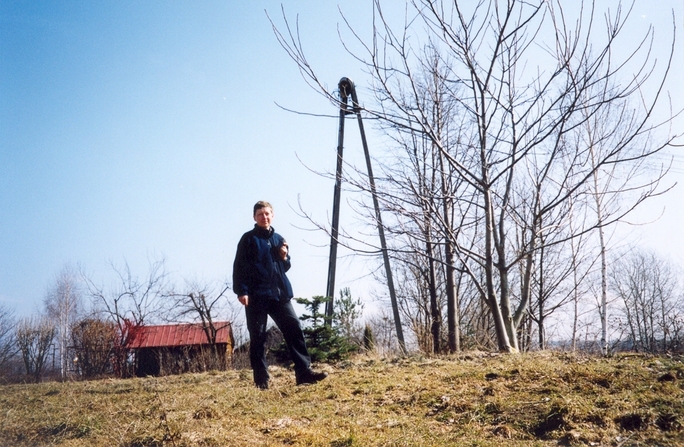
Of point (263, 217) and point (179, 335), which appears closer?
point (263, 217)

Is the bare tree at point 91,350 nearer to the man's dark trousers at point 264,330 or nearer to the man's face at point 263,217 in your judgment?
the man's dark trousers at point 264,330

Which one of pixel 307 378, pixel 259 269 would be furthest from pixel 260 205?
pixel 307 378

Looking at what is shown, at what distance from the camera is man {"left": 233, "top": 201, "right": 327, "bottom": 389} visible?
3916 mm

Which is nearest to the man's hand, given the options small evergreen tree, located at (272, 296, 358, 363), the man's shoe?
the man's shoe

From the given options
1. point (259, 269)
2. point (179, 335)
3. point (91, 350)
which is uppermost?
point (259, 269)

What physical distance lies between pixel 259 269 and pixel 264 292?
0.72 ft

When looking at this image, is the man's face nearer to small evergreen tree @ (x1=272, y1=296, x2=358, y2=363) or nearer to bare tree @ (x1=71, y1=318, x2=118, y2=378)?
small evergreen tree @ (x1=272, y1=296, x2=358, y2=363)

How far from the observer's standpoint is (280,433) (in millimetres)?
2342

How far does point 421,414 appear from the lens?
8.81 ft

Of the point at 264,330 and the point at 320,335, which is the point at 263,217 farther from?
the point at 320,335

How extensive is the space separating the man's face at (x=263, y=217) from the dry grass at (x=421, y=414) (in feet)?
4.97

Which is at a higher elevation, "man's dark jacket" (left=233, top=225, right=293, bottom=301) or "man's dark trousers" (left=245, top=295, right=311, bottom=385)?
"man's dark jacket" (left=233, top=225, right=293, bottom=301)

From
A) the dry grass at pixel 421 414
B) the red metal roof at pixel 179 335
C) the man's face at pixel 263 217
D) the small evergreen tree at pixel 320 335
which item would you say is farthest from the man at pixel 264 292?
the red metal roof at pixel 179 335

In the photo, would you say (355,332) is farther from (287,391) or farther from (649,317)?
(649,317)
